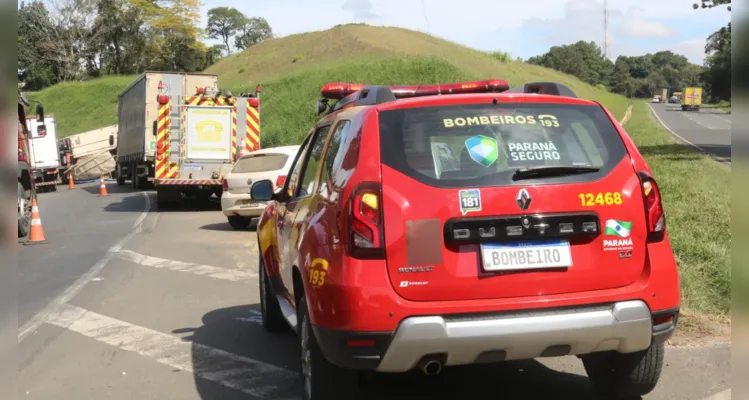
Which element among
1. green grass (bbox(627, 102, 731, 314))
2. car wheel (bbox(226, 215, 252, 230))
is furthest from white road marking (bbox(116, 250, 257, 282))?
green grass (bbox(627, 102, 731, 314))

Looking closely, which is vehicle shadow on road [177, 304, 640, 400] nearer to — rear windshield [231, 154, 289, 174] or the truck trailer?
rear windshield [231, 154, 289, 174]

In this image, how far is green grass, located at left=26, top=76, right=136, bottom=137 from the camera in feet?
219

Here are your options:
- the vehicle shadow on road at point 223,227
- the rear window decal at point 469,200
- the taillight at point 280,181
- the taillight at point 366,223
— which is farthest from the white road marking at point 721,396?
the vehicle shadow on road at point 223,227

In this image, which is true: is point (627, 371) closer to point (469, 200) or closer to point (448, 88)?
point (469, 200)

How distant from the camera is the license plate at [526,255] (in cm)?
398

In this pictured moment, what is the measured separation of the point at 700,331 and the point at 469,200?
322 centimetres

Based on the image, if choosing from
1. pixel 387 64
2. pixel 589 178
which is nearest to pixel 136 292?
pixel 589 178

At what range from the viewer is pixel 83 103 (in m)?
71.8

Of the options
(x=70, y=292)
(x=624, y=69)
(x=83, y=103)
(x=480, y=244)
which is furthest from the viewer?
(x=624, y=69)

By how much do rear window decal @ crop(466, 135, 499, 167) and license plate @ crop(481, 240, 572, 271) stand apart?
1.53 ft

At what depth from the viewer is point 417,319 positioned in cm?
386

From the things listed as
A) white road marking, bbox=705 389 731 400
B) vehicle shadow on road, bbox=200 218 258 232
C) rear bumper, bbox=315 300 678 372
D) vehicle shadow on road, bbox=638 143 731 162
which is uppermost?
rear bumper, bbox=315 300 678 372

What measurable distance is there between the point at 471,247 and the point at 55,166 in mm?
31094

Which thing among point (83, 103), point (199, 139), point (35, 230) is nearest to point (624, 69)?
point (83, 103)
